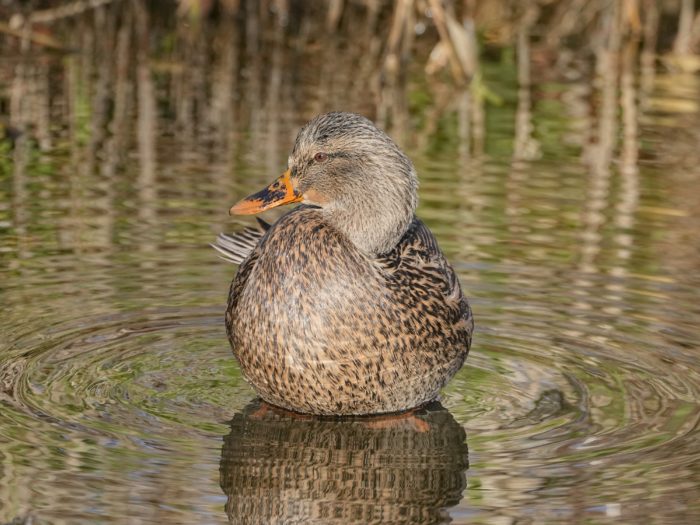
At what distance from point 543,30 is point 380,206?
9.38 meters

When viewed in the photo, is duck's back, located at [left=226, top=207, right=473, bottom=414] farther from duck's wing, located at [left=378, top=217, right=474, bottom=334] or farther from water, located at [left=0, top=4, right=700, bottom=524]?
water, located at [left=0, top=4, right=700, bottom=524]

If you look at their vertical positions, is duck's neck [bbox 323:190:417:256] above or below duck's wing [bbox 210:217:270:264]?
above

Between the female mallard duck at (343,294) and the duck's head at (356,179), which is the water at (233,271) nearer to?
the female mallard duck at (343,294)

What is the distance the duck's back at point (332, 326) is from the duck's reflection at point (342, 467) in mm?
99

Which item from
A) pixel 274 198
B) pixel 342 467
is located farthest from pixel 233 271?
pixel 342 467

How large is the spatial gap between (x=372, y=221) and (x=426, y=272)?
0.38 metres

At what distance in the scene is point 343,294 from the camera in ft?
17.1

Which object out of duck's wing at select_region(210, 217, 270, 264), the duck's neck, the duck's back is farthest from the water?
the duck's neck

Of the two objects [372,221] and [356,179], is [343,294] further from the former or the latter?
[356,179]

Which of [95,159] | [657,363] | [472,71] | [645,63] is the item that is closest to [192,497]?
[657,363]

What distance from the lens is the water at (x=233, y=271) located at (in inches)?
185

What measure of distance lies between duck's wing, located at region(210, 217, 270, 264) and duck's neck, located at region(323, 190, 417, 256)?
1.06 metres

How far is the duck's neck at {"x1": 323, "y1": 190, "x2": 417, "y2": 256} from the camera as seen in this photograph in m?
5.40

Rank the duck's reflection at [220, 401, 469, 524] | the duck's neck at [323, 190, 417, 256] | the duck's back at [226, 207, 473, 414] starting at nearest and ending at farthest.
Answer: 1. the duck's reflection at [220, 401, 469, 524]
2. the duck's back at [226, 207, 473, 414]
3. the duck's neck at [323, 190, 417, 256]
